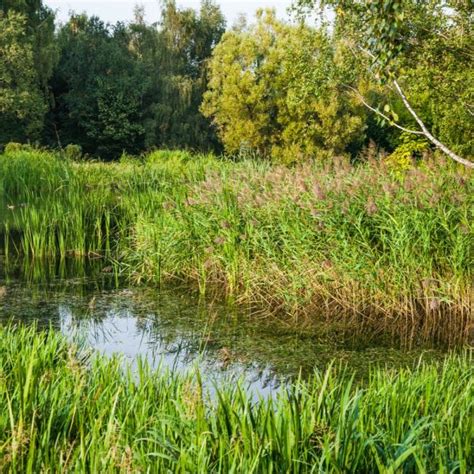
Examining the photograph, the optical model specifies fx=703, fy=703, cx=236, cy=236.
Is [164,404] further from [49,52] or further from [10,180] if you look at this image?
[49,52]

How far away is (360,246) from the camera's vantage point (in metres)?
6.85

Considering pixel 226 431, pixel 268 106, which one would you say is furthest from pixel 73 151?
pixel 226 431

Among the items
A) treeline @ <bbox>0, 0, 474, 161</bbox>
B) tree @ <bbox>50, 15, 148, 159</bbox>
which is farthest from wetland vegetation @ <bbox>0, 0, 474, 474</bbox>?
tree @ <bbox>50, 15, 148, 159</bbox>

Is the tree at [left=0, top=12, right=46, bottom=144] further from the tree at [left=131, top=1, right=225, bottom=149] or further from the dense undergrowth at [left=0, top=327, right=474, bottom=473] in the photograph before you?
the dense undergrowth at [left=0, top=327, right=474, bottom=473]

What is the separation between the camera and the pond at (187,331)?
5.23 metres

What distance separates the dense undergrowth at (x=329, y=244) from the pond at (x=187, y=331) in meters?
0.39

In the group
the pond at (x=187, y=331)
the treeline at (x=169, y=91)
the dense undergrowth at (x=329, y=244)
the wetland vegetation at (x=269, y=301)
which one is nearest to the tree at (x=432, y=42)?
the wetland vegetation at (x=269, y=301)

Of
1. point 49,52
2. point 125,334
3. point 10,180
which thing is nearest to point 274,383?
point 125,334

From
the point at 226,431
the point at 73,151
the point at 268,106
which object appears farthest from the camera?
the point at 268,106

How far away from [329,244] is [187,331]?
1.75 meters

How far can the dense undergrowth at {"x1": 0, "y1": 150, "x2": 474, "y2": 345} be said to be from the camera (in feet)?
20.8

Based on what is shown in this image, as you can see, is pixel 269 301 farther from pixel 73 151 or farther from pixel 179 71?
pixel 179 71

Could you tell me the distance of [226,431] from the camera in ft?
8.30

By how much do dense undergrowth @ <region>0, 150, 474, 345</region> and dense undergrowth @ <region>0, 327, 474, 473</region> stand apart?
306cm
